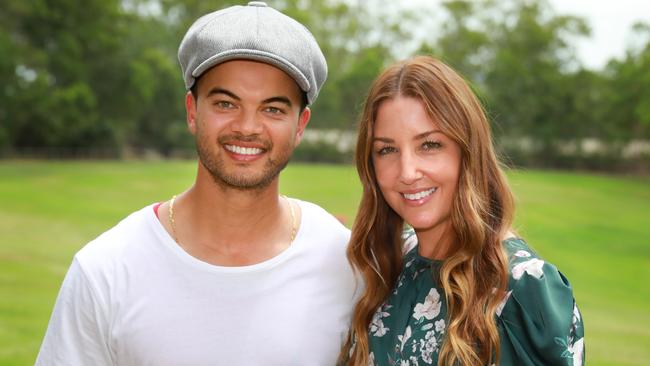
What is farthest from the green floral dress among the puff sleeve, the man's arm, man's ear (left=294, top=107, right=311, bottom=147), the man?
the man's arm

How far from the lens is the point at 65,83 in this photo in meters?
45.1

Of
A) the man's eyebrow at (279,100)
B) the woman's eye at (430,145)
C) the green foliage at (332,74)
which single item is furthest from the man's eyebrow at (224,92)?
the green foliage at (332,74)

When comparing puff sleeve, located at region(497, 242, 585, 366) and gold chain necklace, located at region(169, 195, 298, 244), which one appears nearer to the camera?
puff sleeve, located at region(497, 242, 585, 366)

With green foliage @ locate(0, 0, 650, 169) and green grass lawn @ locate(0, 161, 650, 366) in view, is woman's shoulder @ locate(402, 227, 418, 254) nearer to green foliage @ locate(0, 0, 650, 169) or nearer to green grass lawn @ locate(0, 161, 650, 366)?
green grass lawn @ locate(0, 161, 650, 366)

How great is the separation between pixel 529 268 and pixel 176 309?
4.13 feet

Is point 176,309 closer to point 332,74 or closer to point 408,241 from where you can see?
point 408,241

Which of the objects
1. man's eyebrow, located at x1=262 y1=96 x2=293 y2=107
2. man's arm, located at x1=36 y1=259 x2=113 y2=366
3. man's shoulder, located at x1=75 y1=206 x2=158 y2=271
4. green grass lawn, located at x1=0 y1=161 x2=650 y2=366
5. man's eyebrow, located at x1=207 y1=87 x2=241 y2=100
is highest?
man's eyebrow, located at x1=207 y1=87 x2=241 y2=100

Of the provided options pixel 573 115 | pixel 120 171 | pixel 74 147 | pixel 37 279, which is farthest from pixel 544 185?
pixel 37 279

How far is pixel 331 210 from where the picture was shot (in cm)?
2756

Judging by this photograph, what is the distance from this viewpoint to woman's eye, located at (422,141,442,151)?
9.42ft

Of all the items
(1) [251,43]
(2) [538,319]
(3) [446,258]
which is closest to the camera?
(2) [538,319]

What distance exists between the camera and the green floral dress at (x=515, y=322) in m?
2.50

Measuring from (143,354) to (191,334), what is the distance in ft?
0.58

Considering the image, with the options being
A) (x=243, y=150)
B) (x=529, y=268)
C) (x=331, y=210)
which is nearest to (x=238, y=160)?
(x=243, y=150)
